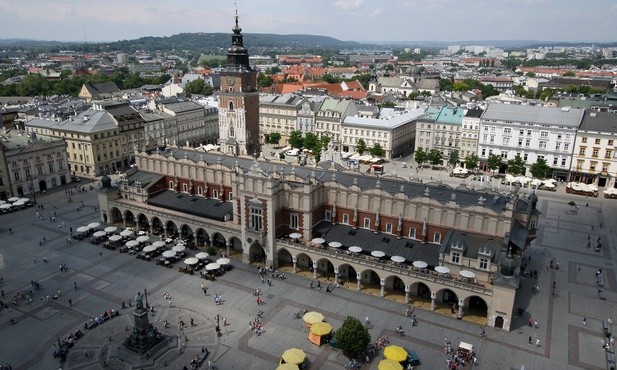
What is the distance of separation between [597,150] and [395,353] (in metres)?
98.7

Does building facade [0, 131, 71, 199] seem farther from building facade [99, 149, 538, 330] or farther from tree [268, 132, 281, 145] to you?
tree [268, 132, 281, 145]

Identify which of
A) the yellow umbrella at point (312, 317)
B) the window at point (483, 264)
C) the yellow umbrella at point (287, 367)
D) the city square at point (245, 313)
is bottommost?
A: the city square at point (245, 313)

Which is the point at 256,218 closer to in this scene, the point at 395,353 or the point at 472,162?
the point at 395,353

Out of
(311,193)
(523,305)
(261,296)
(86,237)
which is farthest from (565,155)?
(86,237)

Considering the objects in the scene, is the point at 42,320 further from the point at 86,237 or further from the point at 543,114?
the point at 543,114

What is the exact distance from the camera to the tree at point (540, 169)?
11919 cm

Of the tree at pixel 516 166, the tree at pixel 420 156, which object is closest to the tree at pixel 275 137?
the tree at pixel 420 156

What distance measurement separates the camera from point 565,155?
12188 cm

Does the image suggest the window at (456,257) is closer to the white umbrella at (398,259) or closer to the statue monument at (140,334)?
the white umbrella at (398,259)

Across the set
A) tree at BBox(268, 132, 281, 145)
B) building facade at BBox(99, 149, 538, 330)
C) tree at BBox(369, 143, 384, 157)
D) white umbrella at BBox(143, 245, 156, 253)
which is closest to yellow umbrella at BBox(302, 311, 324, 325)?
building facade at BBox(99, 149, 538, 330)

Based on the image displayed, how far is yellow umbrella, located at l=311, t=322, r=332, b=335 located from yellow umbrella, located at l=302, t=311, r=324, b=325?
0.99m

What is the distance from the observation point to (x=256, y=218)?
241 feet

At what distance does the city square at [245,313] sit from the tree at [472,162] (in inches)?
1809

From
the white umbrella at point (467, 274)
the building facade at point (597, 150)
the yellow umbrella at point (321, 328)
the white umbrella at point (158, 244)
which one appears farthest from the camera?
the building facade at point (597, 150)
